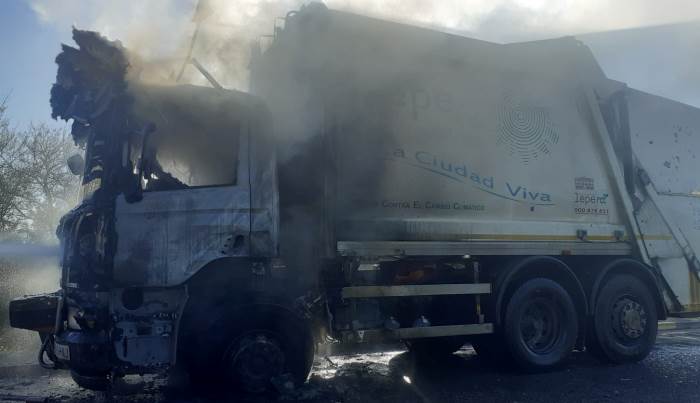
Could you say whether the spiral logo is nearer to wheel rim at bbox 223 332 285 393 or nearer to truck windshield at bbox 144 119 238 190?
truck windshield at bbox 144 119 238 190

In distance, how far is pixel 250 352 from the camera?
4.52 metres

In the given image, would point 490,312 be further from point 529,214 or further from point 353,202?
point 353,202

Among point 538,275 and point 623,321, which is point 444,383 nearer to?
point 538,275

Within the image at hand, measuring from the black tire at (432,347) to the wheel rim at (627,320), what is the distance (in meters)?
1.74

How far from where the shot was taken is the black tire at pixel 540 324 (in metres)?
5.87

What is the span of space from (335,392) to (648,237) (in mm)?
4237

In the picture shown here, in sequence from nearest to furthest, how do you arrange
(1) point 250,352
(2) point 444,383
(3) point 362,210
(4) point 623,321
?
(1) point 250,352 → (3) point 362,210 → (2) point 444,383 → (4) point 623,321

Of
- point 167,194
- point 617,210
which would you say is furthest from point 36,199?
point 617,210

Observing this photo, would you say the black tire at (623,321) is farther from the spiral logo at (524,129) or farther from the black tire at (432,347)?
the spiral logo at (524,129)

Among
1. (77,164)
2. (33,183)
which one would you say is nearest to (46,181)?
(33,183)

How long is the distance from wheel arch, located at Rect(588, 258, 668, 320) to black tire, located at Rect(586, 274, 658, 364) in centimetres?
5

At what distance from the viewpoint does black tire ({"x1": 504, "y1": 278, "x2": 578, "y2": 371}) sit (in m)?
5.87

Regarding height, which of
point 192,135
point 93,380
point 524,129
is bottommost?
point 93,380

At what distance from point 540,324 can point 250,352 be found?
3.26m
